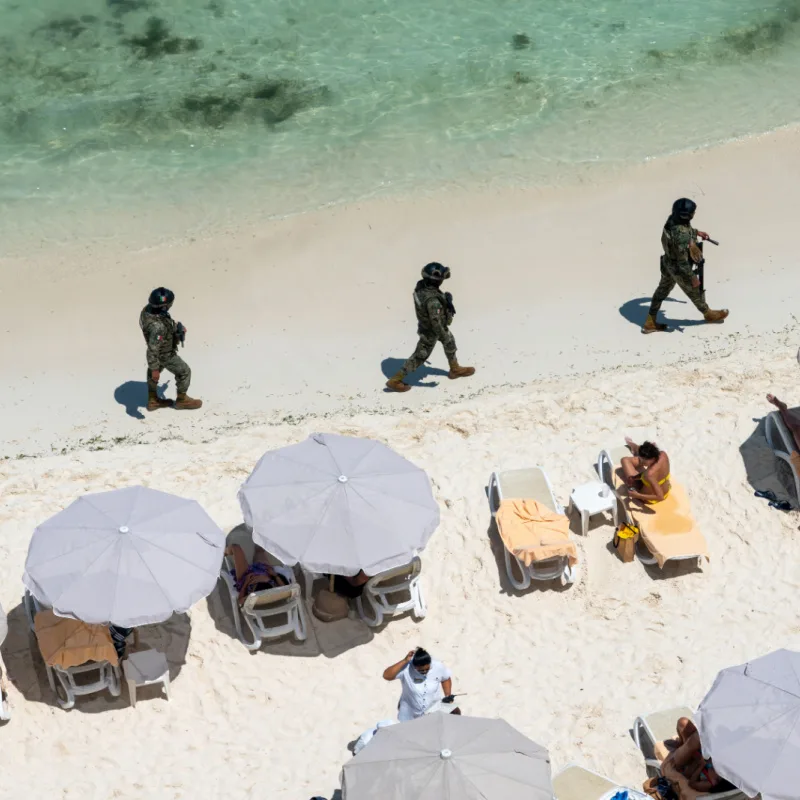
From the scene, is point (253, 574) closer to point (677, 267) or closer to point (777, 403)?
point (777, 403)

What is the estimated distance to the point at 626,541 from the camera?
13133 mm

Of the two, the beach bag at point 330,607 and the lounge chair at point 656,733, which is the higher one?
the beach bag at point 330,607

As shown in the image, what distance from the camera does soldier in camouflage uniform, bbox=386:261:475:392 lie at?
15375 millimetres

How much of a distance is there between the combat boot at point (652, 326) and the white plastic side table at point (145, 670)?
7.83 meters

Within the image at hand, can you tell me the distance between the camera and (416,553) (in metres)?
12.1

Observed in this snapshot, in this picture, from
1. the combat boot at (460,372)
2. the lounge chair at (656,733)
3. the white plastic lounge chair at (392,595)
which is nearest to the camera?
the lounge chair at (656,733)

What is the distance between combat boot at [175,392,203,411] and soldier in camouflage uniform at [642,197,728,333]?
5.46 metres

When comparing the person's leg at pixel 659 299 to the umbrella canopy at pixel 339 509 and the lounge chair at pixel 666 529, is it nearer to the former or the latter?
the lounge chair at pixel 666 529

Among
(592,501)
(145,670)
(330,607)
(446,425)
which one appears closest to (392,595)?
(330,607)

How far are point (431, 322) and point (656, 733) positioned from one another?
5773 mm

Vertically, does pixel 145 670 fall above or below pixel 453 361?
below

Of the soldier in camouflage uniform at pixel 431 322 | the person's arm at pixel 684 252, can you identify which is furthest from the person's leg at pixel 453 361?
the person's arm at pixel 684 252

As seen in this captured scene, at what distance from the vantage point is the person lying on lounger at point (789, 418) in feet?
45.1

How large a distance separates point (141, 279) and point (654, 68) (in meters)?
9.51
